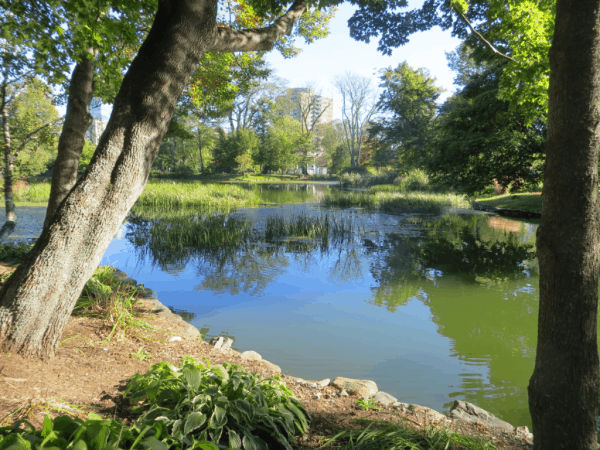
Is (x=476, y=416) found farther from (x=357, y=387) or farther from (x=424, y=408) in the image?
(x=357, y=387)

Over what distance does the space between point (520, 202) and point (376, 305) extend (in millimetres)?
13630

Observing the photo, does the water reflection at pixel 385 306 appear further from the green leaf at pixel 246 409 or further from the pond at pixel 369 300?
the green leaf at pixel 246 409

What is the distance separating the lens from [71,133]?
14.0 ft

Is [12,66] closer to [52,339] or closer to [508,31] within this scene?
[52,339]

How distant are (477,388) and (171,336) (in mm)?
2927

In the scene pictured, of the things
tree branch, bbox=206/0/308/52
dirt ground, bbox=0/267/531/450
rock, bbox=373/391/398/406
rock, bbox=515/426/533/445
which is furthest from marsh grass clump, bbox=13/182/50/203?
rock, bbox=515/426/533/445

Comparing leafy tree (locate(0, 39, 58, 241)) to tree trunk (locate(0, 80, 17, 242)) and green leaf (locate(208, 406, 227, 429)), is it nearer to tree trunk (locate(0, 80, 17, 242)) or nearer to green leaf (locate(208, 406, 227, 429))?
tree trunk (locate(0, 80, 17, 242))

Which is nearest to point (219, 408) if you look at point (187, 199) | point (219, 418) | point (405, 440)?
point (219, 418)

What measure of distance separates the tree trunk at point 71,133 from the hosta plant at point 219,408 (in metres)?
3.36

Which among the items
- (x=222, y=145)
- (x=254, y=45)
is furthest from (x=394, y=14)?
(x=222, y=145)

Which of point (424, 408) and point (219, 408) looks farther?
point (424, 408)

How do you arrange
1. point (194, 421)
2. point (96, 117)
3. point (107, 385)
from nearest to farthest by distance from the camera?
point (194, 421), point (107, 385), point (96, 117)

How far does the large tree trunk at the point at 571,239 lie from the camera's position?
1.35 meters

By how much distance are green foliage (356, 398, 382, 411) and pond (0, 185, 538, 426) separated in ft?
2.56
